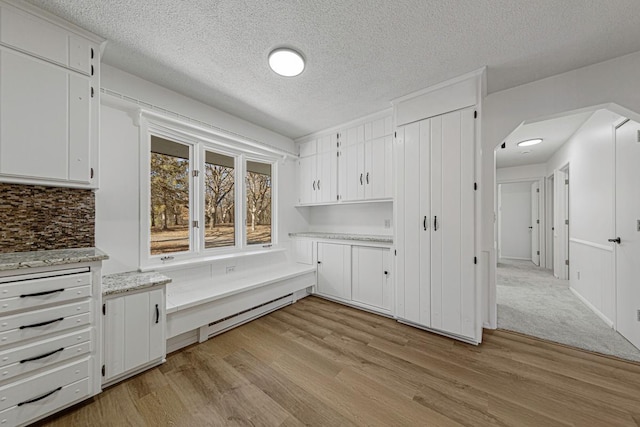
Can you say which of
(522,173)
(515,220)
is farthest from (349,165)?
(515,220)

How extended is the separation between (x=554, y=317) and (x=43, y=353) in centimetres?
480

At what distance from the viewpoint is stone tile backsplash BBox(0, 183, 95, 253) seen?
1.71 meters

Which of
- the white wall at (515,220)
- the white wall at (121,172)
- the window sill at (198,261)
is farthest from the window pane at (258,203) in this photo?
the white wall at (515,220)

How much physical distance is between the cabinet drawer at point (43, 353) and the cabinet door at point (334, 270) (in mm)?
2612

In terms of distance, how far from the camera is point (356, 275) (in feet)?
10.7

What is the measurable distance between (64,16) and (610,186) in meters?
5.36

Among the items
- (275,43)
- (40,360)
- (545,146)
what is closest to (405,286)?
(275,43)

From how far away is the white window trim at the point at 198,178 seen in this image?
239 centimetres

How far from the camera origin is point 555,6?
5.11 ft

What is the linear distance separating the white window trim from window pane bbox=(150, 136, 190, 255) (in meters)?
0.06

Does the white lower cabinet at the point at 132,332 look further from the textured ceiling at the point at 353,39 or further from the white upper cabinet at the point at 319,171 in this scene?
the white upper cabinet at the point at 319,171

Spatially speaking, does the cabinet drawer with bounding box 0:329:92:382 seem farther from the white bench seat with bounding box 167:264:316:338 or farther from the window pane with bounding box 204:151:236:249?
the window pane with bounding box 204:151:236:249

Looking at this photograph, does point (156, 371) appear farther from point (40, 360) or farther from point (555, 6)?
point (555, 6)

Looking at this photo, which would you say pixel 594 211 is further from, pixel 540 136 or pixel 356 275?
pixel 356 275
